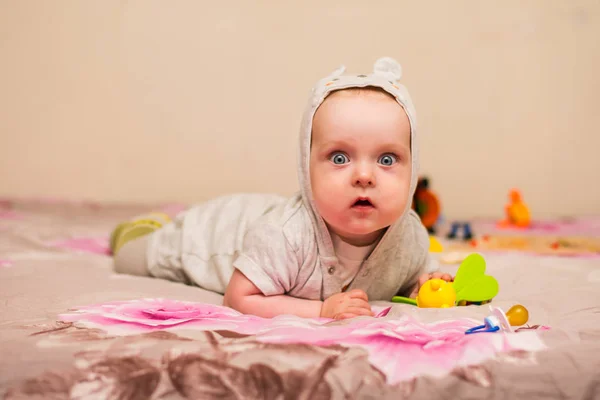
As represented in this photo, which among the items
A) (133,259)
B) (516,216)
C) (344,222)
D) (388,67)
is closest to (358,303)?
(344,222)

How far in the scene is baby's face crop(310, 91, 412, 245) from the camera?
91 cm

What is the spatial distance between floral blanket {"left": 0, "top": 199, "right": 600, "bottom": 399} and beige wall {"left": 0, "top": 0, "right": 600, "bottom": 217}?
58.6 inches

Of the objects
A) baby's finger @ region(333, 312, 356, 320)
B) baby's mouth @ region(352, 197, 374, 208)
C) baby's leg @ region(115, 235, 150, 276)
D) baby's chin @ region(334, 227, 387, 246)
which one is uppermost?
baby's mouth @ region(352, 197, 374, 208)

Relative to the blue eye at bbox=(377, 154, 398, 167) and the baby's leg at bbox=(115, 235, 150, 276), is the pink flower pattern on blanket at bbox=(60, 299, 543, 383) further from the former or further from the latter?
the baby's leg at bbox=(115, 235, 150, 276)

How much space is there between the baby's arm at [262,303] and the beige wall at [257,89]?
145 centimetres

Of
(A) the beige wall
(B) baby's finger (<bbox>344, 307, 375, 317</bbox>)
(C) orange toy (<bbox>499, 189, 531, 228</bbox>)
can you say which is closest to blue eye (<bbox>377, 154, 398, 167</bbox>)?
(B) baby's finger (<bbox>344, 307, 375, 317</bbox>)

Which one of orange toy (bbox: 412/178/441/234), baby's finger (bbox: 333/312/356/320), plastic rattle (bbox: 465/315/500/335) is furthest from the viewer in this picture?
orange toy (bbox: 412/178/441/234)

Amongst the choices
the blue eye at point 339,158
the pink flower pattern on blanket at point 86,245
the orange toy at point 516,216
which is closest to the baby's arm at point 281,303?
the blue eye at point 339,158

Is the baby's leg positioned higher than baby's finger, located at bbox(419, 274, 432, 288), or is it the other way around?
baby's finger, located at bbox(419, 274, 432, 288)

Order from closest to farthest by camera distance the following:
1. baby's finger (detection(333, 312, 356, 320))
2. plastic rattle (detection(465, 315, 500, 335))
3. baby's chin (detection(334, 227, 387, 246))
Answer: plastic rattle (detection(465, 315, 500, 335)) < baby's finger (detection(333, 312, 356, 320)) < baby's chin (detection(334, 227, 387, 246))

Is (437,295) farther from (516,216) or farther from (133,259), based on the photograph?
(516,216)

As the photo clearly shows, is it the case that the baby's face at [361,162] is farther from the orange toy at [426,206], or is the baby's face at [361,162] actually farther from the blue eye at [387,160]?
the orange toy at [426,206]

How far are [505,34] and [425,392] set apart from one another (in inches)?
83.4

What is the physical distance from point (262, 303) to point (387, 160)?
0.30 meters
